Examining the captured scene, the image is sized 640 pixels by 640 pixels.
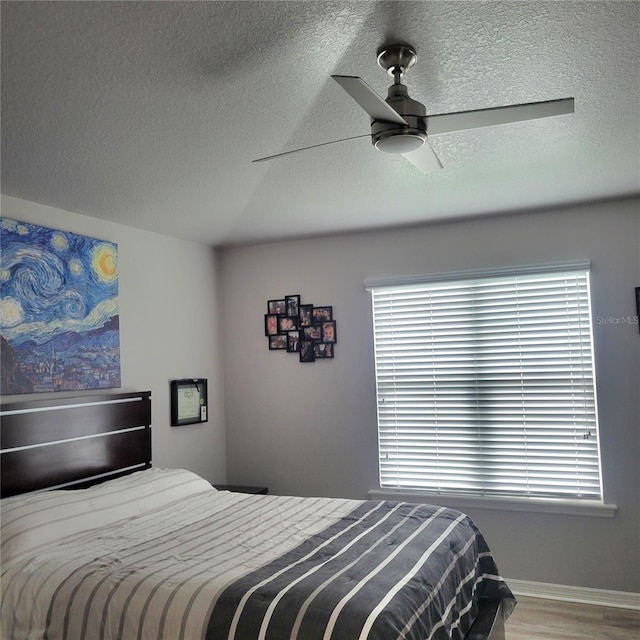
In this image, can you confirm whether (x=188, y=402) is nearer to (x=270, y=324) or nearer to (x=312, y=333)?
(x=270, y=324)

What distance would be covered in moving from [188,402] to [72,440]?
3.79 ft

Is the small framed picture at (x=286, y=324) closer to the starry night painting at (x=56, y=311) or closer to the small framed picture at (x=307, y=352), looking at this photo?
the small framed picture at (x=307, y=352)

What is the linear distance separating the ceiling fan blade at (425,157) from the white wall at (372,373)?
1.92 m

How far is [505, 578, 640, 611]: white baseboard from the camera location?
3744mm

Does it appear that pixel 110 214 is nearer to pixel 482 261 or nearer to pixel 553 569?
pixel 482 261

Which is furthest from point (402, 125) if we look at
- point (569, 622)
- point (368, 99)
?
point (569, 622)

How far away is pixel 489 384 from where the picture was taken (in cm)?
418

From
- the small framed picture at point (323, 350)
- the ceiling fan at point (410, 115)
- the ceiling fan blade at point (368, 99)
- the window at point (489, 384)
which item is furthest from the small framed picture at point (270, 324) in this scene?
the ceiling fan blade at point (368, 99)

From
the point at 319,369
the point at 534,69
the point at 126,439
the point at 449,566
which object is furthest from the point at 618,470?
the point at 126,439

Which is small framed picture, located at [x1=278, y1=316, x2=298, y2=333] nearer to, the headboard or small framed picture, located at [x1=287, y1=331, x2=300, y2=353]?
small framed picture, located at [x1=287, y1=331, x2=300, y2=353]

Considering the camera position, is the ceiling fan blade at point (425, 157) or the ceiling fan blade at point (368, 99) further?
the ceiling fan blade at point (425, 157)

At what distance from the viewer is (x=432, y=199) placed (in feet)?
12.3

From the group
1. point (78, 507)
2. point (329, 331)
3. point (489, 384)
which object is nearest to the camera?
point (78, 507)

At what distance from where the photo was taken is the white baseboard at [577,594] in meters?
3.74
